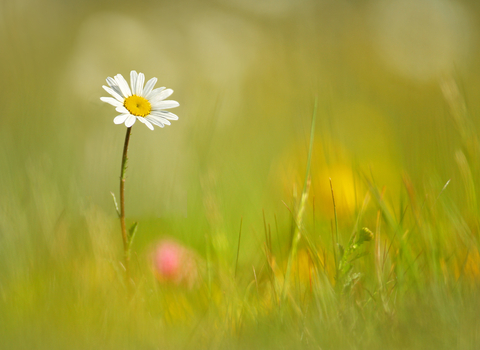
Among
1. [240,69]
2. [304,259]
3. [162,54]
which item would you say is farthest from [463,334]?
[162,54]

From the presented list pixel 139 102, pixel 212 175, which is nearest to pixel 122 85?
pixel 139 102

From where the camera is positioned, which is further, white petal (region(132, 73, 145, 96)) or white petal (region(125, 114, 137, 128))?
white petal (region(132, 73, 145, 96))

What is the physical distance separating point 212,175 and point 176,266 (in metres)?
0.17

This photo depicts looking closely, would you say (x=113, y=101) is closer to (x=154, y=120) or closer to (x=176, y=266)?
(x=154, y=120)

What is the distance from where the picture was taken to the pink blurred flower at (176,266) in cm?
65

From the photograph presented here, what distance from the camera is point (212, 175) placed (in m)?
0.67

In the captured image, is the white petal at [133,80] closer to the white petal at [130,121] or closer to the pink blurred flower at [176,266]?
the white petal at [130,121]

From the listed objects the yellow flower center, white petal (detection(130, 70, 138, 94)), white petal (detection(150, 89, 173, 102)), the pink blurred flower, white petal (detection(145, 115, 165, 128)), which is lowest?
the pink blurred flower

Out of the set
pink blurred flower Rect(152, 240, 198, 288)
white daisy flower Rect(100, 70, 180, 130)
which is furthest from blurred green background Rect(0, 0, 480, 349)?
white daisy flower Rect(100, 70, 180, 130)

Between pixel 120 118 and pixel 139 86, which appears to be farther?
pixel 139 86

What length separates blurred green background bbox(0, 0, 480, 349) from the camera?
48cm

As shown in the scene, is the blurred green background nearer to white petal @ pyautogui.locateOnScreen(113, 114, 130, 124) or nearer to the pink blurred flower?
the pink blurred flower

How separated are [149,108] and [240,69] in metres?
1.64

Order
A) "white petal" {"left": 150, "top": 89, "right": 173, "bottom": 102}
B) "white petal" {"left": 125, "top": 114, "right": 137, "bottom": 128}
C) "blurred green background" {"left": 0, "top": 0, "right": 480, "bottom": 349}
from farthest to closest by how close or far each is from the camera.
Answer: "white petal" {"left": 150, "top": 89, "right": 173, "bottom": 102}
"white petal" {"left": 125, "top": 114, "right": 137, "bottom": 128}
"blurred green background" {"left": 0, "top": 0, "right": 480, "bottom": 349}
